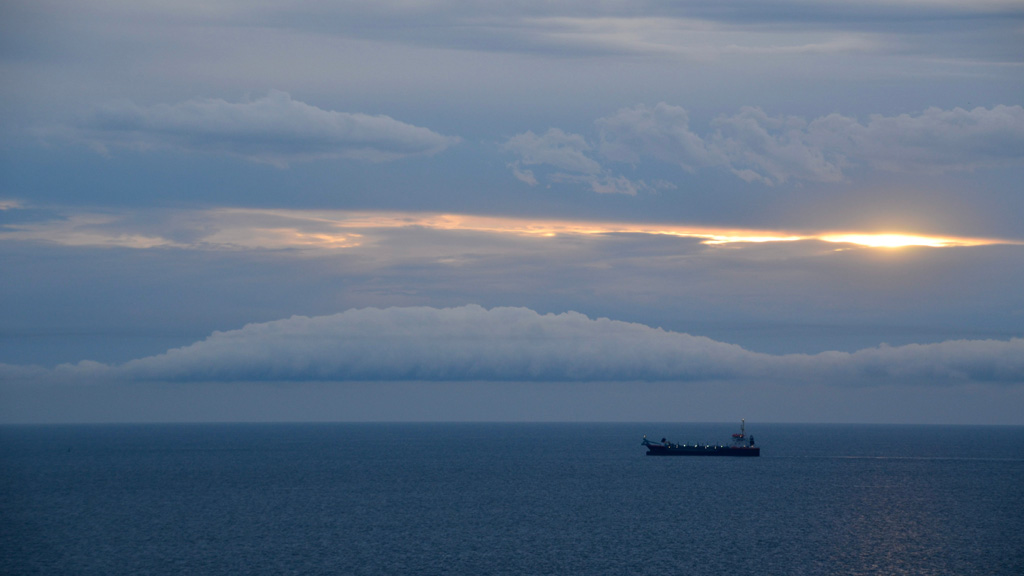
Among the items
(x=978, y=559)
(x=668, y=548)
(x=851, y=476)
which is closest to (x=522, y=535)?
(x=668, y=548)

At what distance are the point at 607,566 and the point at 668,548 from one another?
11.9m

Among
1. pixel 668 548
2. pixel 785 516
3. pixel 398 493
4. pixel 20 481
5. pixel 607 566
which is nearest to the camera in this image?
pixel 607 566

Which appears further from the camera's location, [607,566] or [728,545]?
[728,545]

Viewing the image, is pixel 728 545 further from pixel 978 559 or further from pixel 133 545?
pixel 133 545

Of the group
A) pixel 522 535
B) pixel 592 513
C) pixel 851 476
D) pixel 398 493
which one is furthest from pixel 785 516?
pixel 851 476

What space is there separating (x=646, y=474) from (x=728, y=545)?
90.8m

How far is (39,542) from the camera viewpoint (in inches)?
4141

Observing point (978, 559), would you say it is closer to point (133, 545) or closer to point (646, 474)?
point (133, 545)

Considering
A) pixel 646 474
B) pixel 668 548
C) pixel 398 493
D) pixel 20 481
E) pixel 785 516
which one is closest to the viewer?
pixel 668 548

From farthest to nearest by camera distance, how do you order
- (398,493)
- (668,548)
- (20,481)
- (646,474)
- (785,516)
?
(646,474) < (20,481) < (398,493) < (785,516) < (668,548)

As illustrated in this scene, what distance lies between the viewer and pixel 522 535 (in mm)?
110125

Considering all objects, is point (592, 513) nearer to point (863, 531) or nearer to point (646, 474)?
point (863, 531)

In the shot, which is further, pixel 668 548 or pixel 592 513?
pixel 592 513

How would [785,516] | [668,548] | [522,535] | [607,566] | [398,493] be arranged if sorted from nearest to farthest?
[607,566] < [668,548] < [522,535] < [785,516] < [398,493]
